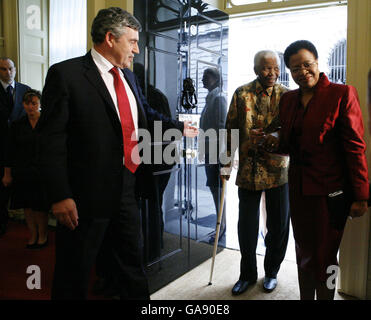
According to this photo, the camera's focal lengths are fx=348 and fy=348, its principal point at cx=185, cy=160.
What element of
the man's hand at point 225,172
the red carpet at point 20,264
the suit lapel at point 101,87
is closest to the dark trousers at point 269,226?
the man's hand at point 225,172

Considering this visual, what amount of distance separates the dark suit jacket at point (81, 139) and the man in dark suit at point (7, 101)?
1.99 m

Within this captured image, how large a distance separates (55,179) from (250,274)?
1581mm

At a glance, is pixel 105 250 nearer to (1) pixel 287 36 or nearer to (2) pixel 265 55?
(2) pixel 265 55

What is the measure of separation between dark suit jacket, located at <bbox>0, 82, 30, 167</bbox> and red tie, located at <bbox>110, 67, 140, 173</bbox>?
6.53 feet

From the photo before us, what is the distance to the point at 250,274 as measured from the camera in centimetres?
242

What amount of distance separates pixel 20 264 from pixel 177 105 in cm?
182

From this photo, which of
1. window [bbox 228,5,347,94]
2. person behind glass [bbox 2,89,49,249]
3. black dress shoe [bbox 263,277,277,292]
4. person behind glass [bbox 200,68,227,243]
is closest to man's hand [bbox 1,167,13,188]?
person behind glass [bbox 2,89,49,249]

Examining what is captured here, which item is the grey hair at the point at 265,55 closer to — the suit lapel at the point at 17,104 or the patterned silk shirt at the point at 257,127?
the patterned silk shirt at the point at 257,127

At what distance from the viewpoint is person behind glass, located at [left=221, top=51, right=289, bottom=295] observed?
2281 mm

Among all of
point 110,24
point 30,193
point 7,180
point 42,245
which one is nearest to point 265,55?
point 110,24

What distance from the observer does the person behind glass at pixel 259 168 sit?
7.48 ft

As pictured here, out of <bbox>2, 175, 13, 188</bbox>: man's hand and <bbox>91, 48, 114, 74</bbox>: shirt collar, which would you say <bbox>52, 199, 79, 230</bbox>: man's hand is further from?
<bbox>2, 175, 13, 188</bbox>: man's hand
